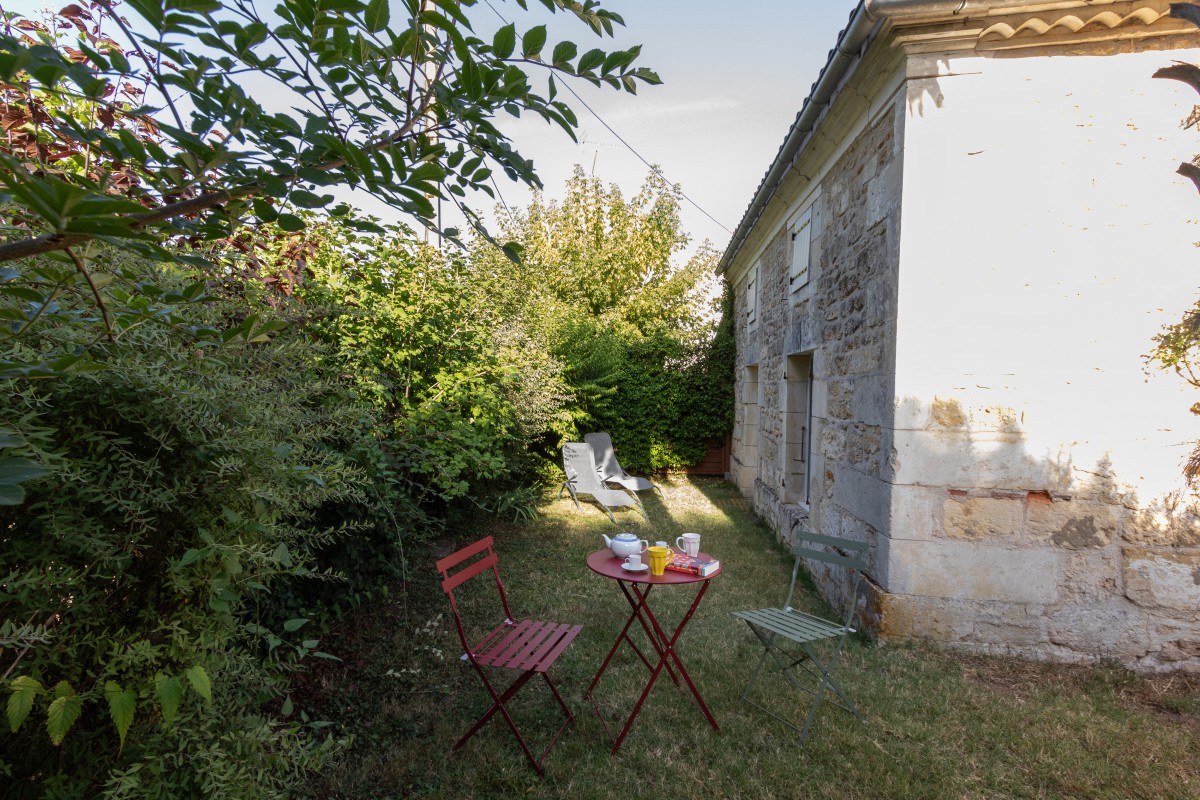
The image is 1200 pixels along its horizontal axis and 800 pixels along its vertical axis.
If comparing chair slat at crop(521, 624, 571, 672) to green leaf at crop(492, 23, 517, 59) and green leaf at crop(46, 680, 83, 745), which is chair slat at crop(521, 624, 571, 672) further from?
green leaf at crop(492, 23, 517, 59)

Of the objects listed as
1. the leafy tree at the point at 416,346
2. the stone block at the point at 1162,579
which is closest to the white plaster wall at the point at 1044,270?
the stone block at the point at 1162,579

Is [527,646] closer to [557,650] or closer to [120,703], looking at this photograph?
[557,650]

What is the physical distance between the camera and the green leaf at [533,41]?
1240 millimetres

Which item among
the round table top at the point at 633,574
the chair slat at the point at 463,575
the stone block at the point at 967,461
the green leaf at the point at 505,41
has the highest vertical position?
the green leaf at the point at 505,41

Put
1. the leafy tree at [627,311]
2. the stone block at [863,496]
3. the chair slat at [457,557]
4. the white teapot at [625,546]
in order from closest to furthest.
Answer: the chair slat at [457,557]
the white teapot at [625,546]
the stone block at [863,496]
the leafy tree at [627,311]

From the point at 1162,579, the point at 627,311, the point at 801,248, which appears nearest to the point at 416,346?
the point at 801,248

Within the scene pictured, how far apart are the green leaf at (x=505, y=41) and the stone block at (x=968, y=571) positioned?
3.72m

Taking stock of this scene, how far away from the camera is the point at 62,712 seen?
139cm

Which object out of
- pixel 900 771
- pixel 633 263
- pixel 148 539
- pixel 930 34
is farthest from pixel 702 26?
pixel 633 263

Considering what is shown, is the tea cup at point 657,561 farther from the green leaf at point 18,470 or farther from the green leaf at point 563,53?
the green leaf at point 18,470

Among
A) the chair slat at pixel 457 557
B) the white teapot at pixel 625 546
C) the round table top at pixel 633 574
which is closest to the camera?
the chair slat at pixel 457 557

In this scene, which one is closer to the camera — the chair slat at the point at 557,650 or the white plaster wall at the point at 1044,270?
the chair slat at the point at 557,650

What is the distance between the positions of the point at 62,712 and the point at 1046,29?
5.41 meters

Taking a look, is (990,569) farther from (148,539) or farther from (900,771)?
(148,539)
